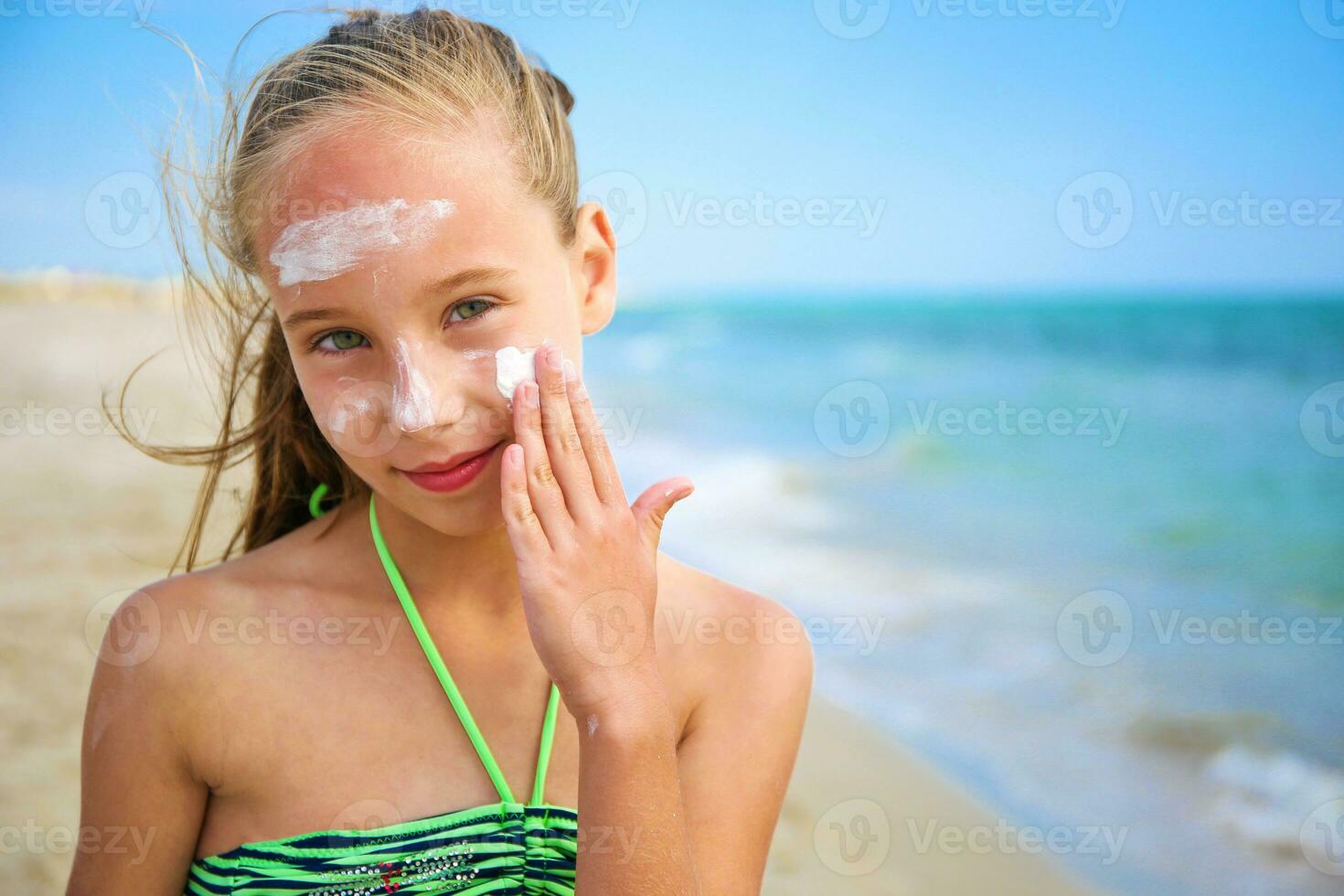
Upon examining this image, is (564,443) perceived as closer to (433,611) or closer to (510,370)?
(510,370)

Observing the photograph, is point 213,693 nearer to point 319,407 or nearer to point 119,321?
point 319,407

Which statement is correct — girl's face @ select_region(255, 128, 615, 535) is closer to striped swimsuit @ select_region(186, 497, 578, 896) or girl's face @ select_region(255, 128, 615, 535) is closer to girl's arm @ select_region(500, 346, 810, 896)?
girl's arm @ select_region(500, 346, 810, 896)

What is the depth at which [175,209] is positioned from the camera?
7.47 feet

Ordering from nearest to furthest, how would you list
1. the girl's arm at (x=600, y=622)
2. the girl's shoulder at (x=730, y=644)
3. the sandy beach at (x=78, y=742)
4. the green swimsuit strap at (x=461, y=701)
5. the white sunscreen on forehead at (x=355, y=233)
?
the girl's arm at (x=600, y=622), the white sunscreen on forehead at (x=355, y=233), the green swimsuit strap at (x=461, y=701), the girl's shoulder at (x=730, y=644), the sandy beach at (x=78, y=742)

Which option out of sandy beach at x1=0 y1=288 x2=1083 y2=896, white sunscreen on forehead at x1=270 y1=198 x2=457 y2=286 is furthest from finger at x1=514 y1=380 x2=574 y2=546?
sandy beach at x1=0 y1=288 x2=1083 y2=896

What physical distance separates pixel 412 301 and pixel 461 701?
0.76 m

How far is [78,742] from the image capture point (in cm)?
457

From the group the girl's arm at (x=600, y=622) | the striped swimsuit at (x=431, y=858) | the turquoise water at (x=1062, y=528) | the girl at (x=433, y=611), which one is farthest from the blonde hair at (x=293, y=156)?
the turquoise water at (x=1062, y=528)

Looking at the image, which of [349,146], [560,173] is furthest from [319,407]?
[560,173]

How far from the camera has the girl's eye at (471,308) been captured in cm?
A: 189

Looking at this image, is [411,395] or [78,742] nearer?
[411,395]

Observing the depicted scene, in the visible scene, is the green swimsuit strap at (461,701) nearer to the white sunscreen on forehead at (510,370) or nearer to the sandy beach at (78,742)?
the white sunscreen on forehead at (510,370)

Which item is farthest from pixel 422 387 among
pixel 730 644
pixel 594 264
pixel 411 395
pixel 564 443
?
pixel 730 644

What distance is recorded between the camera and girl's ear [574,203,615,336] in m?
2.23
